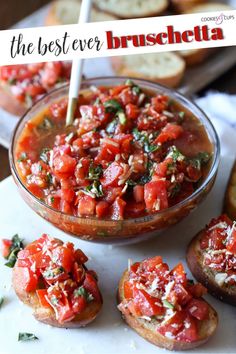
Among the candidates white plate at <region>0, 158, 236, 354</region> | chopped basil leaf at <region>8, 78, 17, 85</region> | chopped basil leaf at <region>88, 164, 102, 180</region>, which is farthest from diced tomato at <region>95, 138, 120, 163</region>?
chopped basil leaf at <region>8, 78, 17, 85</region>

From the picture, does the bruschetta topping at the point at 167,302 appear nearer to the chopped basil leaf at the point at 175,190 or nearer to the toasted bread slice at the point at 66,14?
the chopped basil leaf at the point at 175,190

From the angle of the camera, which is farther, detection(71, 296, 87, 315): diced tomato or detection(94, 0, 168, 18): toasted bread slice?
detection(94, 0, 168, 18): toasted bread slice

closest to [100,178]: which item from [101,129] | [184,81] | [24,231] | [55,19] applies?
[101,129]

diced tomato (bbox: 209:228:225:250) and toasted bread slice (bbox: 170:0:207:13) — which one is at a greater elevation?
toasted bread slice (bbox: 170:0:207:13)

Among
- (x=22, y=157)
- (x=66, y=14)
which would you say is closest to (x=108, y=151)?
(x=22, y=157)

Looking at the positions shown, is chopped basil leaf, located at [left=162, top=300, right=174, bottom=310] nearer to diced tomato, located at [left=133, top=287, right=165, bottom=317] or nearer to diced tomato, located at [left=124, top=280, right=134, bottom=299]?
diced tomato, located at [left=133, top=287, right=165, bottom=317]

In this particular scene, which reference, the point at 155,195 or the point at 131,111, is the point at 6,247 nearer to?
the point at 155,195

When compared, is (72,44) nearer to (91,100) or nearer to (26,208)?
(91,100)
